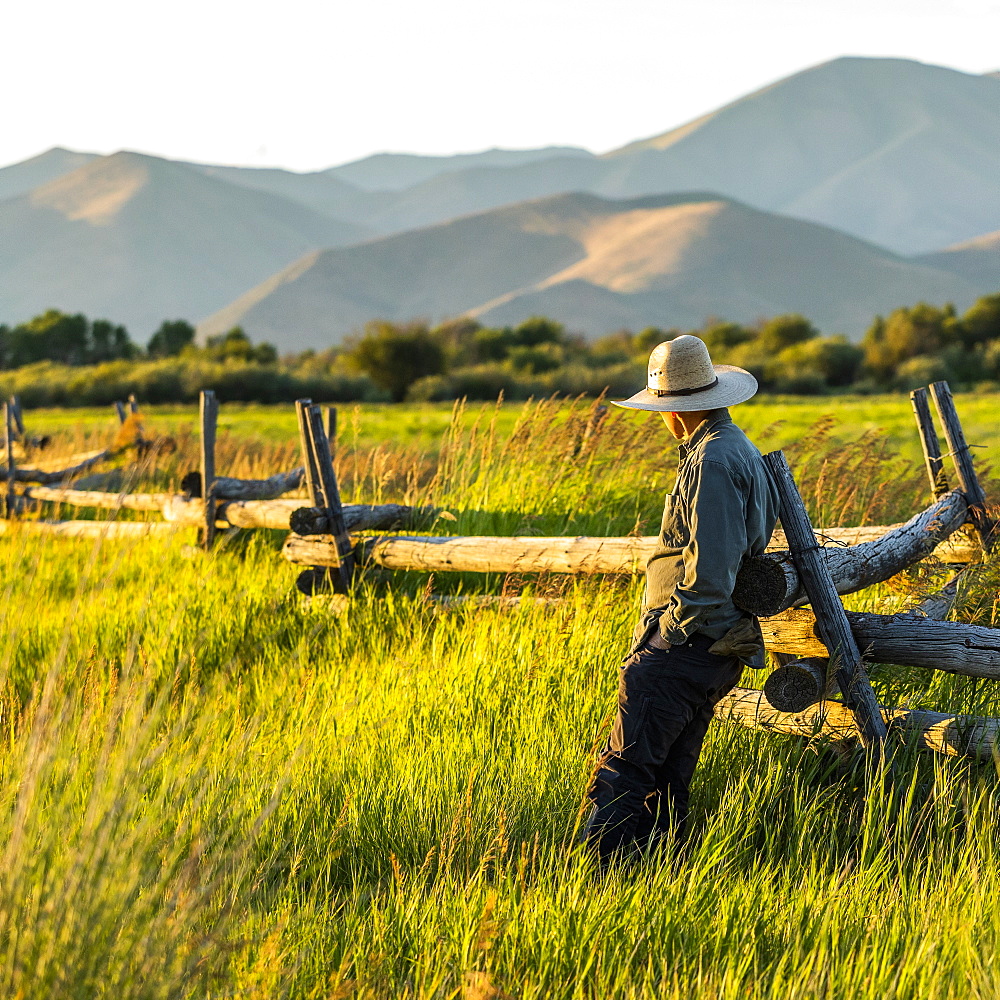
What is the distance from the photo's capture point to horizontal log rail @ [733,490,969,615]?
3365mm

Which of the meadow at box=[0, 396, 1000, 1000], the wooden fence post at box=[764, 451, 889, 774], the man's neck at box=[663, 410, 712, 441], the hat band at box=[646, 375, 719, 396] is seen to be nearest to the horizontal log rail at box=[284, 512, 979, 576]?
the meadow at box=[0, 396, 1000, 1000]

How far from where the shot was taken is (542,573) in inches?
229

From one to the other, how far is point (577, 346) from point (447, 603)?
68.2 metres

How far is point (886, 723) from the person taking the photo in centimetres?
383

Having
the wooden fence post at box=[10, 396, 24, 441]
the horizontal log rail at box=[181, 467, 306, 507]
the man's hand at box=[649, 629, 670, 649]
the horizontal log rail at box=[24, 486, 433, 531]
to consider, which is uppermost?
the wooden fence post at box=[10, 396, 24, 441]

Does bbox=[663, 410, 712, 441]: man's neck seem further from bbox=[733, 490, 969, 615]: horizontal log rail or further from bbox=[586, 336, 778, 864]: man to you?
bbox=[733, 490, 969, 615]: horizontal log rail

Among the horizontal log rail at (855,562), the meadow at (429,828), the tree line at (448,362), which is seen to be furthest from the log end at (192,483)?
the tree line at (448,362)

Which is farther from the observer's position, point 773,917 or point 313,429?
point 313,429

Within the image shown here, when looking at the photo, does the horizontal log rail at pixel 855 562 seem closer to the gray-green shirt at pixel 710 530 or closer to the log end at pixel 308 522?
the gray-green shirt at pixel 710 530

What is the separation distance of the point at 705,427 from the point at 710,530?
439 millimetres

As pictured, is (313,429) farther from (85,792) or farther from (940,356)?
(940,356)

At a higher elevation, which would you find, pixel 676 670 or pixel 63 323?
pixel 63 323

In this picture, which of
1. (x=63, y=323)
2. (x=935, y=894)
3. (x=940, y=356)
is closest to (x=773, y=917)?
(x=935, y=894)

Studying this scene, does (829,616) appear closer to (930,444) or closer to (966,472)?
(966,472)
